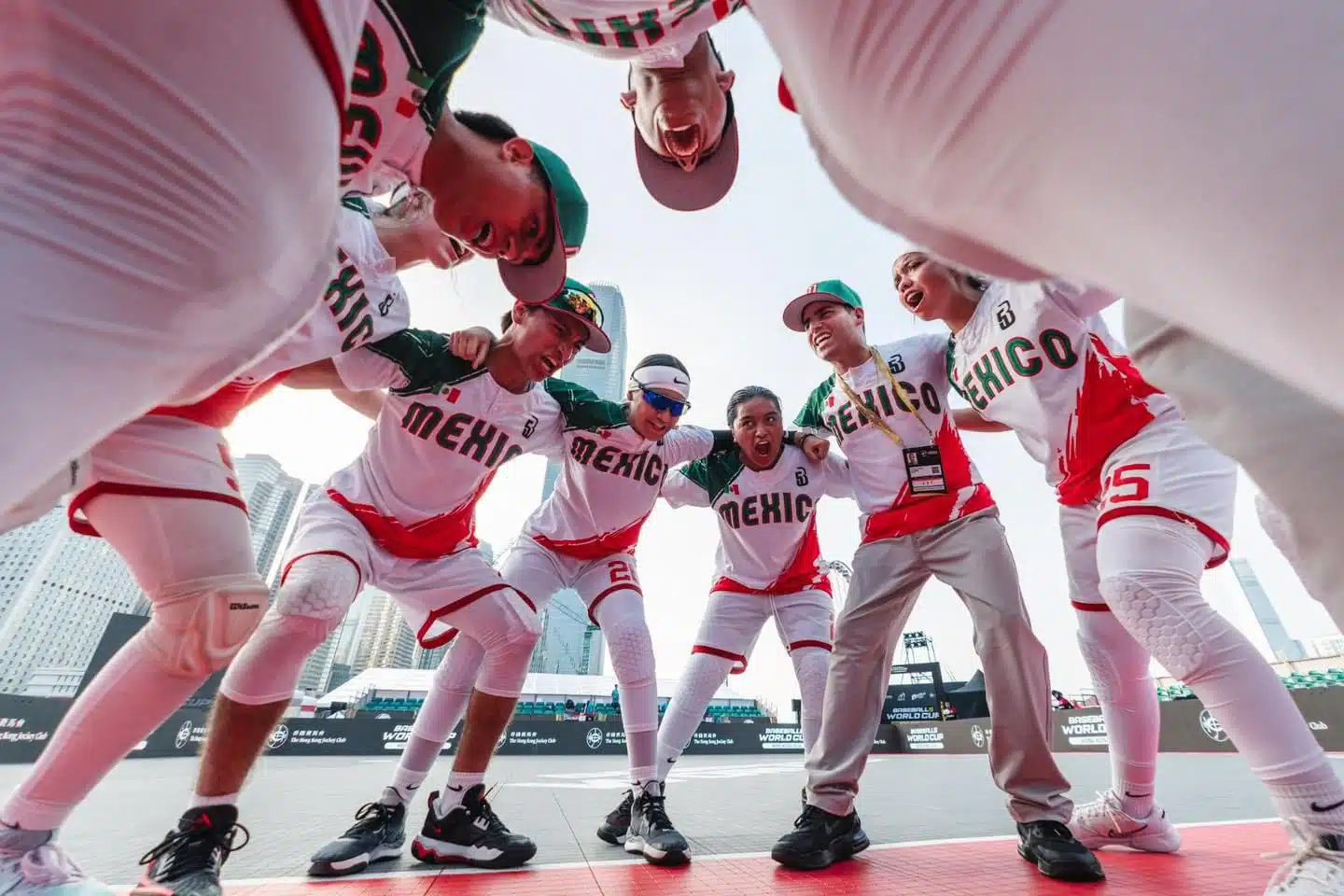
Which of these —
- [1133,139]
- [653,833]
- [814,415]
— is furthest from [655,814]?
[1133,139]

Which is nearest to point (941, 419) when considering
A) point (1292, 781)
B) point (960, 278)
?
point (960, 278)

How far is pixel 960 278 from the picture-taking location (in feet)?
7.98

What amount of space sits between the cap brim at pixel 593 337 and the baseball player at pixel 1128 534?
4.29 ft

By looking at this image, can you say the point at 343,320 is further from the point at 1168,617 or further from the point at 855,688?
the point at 1168,617

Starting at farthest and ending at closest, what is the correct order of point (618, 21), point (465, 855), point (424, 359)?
1. point (424, 359)
2. point (465, 855)
3. point (618, 21)

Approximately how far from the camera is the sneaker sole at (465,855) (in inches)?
73.7

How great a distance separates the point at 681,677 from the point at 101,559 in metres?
24.4

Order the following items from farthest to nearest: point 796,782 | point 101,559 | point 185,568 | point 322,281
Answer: point 101,559 → point 796,782 → point 185,568 → point 322,281

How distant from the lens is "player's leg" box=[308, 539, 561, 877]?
181cm

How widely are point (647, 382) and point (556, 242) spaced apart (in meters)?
1.86

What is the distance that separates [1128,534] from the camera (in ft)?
5.55

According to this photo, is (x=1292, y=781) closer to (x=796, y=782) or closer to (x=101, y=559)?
(x=796, y=782)

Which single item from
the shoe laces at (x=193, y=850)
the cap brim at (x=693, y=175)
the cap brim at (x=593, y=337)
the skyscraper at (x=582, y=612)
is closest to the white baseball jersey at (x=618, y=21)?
the cap brim at (x=693, y=175)

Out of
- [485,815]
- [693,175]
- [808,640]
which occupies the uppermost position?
[693,175]
